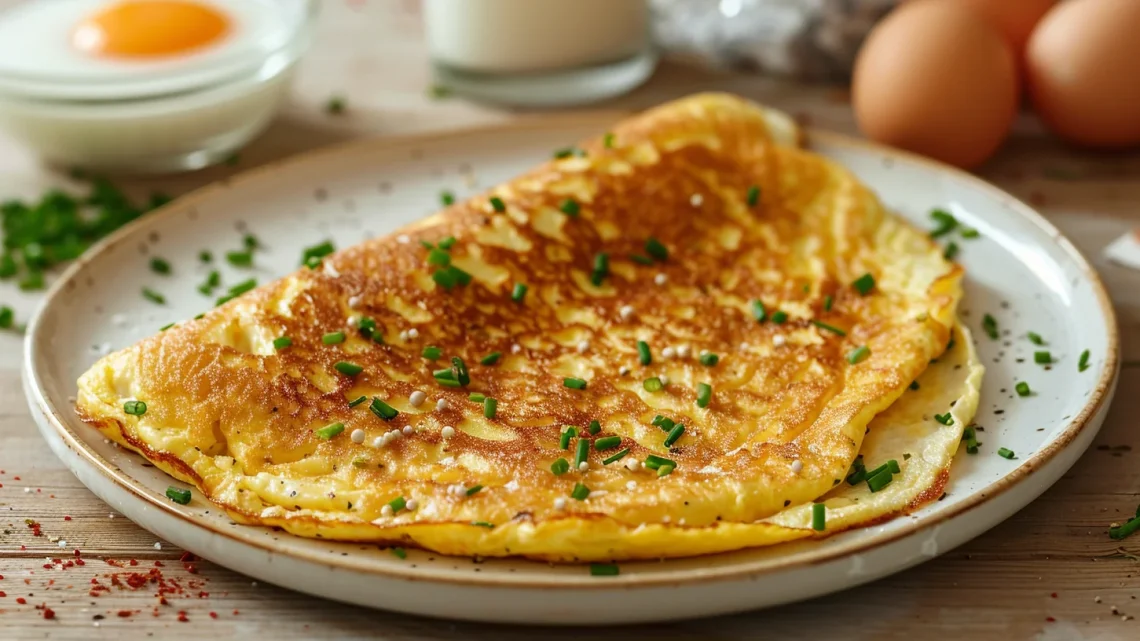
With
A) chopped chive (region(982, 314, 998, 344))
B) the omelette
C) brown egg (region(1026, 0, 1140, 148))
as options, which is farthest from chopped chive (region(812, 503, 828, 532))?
brown egg (region(1026, 0, 1140, 148))

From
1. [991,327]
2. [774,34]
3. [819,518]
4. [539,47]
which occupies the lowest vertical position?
[819,518]

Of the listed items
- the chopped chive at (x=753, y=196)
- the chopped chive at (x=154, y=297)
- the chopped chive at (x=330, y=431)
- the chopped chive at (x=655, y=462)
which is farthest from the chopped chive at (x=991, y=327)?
the chopped chive at (x=154, y=297)

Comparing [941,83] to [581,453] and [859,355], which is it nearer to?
[859,355]

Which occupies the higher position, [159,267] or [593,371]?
[593,371]

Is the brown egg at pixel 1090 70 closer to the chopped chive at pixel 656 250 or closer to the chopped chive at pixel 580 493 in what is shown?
the chopped chive at pixel 656 250

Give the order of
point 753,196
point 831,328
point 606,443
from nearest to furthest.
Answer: point 606,443
point 831,328
point 753,196

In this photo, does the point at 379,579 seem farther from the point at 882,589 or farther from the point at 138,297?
the point at 138,297

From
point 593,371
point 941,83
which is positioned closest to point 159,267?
point 593,371
